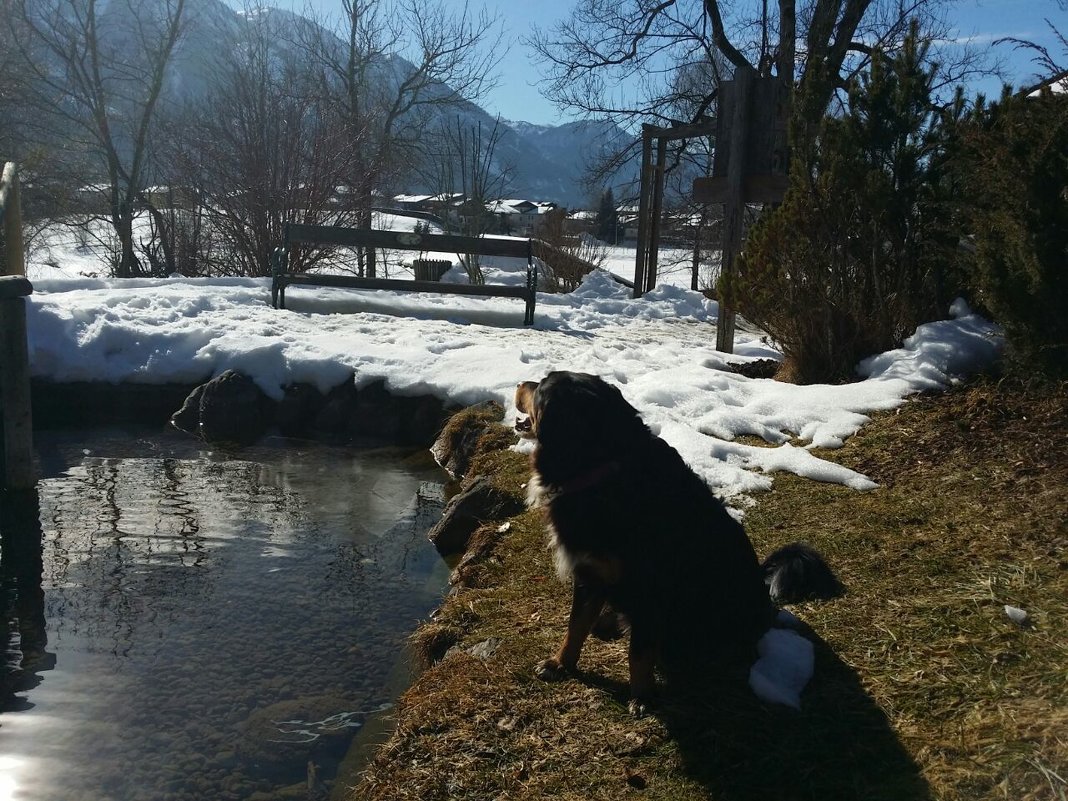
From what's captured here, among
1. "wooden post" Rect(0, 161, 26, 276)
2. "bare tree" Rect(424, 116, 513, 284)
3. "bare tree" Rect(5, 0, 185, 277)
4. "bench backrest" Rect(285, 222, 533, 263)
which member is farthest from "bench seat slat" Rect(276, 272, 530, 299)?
"bare tree" Rect(424, 116, 513, 284)

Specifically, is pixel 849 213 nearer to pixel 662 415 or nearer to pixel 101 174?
pixel 662 415

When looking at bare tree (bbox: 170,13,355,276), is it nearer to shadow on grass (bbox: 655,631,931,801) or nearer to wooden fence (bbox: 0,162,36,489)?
wooden fence (bbox: 0,162,36,489)

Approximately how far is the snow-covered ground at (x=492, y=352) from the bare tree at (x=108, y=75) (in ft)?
18.5

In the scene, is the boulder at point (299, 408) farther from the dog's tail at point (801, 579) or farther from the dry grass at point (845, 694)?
the dog's tail at point (801, 579)

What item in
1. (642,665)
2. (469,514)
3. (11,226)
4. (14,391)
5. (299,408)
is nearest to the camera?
(642,665)

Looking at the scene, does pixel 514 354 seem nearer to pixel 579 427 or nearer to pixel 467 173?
pixel 579 427

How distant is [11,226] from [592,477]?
287 inches

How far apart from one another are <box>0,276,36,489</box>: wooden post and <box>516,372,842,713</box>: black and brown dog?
521cm

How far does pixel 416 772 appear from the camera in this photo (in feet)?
8.96

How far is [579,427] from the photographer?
314 cm

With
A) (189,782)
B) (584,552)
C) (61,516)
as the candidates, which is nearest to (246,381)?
(61,516)

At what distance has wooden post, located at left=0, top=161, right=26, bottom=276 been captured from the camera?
766 centimetres

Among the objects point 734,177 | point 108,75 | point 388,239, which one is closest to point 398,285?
point 388,239

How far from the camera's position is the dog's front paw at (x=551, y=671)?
318 cm
